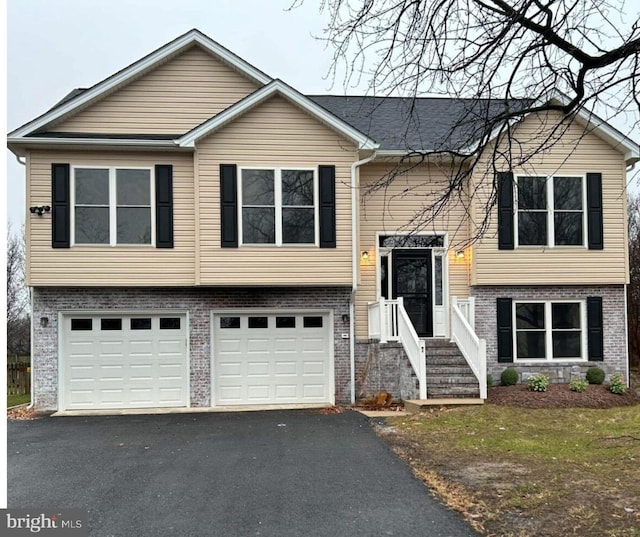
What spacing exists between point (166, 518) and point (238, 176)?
744 centimetres

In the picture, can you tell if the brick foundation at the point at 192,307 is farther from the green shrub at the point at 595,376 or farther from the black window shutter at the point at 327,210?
the green shrub at the point at 595,376

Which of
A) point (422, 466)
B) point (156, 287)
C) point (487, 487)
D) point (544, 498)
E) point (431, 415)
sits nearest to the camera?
point (544, 498)

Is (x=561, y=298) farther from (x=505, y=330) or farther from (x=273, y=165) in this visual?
(x=273, y=165)

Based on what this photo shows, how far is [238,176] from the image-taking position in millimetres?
11188

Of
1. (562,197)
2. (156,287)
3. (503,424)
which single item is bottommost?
(503,424)

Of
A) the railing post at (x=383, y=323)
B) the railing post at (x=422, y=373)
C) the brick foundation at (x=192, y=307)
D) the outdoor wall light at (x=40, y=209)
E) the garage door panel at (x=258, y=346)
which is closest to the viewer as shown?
the railing post at (x=422, y=373)

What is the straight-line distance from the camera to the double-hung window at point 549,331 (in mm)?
12641

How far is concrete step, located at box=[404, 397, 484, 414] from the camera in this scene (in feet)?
33.6

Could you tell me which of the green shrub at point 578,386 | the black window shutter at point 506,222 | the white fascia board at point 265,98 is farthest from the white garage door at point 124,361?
the green shrub at point 578,386

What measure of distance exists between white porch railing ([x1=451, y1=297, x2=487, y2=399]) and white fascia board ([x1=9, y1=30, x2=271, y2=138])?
670cm

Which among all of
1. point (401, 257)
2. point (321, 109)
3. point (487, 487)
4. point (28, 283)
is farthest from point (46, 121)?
point (487, 487)

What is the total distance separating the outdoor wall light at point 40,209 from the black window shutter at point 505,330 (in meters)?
9.99

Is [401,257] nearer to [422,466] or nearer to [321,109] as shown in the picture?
[321,109]

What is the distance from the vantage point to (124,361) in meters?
11.7
